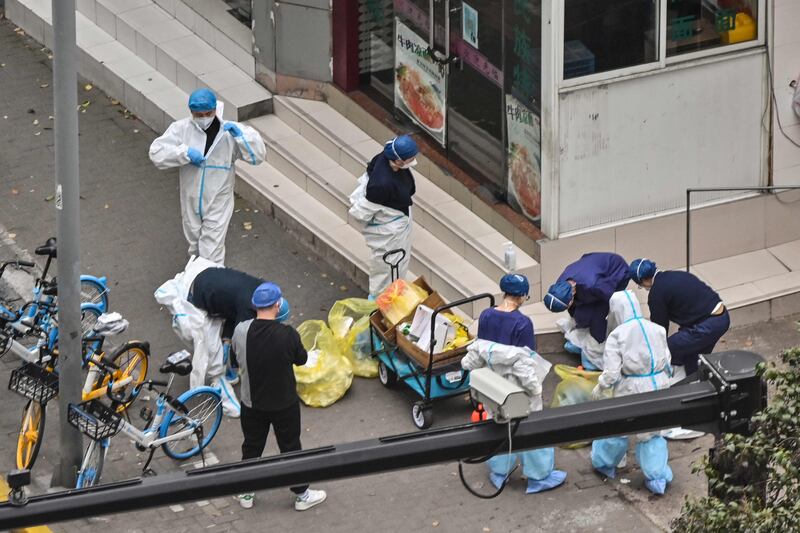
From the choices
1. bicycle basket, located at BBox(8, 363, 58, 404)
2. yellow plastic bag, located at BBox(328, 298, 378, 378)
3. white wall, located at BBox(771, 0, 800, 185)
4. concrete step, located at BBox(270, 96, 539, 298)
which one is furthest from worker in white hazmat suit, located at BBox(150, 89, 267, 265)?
white wall, located at BBox(771, 0, 800, 185)

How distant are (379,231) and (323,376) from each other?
4.62 feet

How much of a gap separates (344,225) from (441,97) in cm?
147

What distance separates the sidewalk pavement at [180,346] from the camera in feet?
36.4

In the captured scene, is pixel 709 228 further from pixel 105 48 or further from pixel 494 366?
pixel 105 48

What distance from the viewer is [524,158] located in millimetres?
13602

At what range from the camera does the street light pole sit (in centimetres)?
991

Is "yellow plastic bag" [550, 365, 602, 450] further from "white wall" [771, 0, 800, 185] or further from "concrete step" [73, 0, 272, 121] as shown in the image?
"concrete step" [73, 0, 272, 121]

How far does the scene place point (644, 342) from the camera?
429 inches

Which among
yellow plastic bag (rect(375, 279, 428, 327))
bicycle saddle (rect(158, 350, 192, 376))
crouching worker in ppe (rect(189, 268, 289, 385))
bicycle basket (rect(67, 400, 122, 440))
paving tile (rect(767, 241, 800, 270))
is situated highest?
crouching worker in ppe (rect(189, 268, 289, 385))

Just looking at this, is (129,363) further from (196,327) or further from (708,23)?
(708,23)

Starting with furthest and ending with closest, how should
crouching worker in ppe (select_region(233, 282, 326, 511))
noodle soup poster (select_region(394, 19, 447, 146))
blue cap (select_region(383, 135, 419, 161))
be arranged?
noodle soup poster (select_region(394, 19, 447, 146)), blue cap (select_region(383, 135, 419, 161)), crouching worker in ppe (select_region(233, 282, 326, 511))

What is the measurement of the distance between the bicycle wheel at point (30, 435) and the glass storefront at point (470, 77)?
4.61 m

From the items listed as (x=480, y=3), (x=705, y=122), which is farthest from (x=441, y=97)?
(x=705, y=122)

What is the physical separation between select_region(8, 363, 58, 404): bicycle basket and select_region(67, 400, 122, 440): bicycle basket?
24cm
